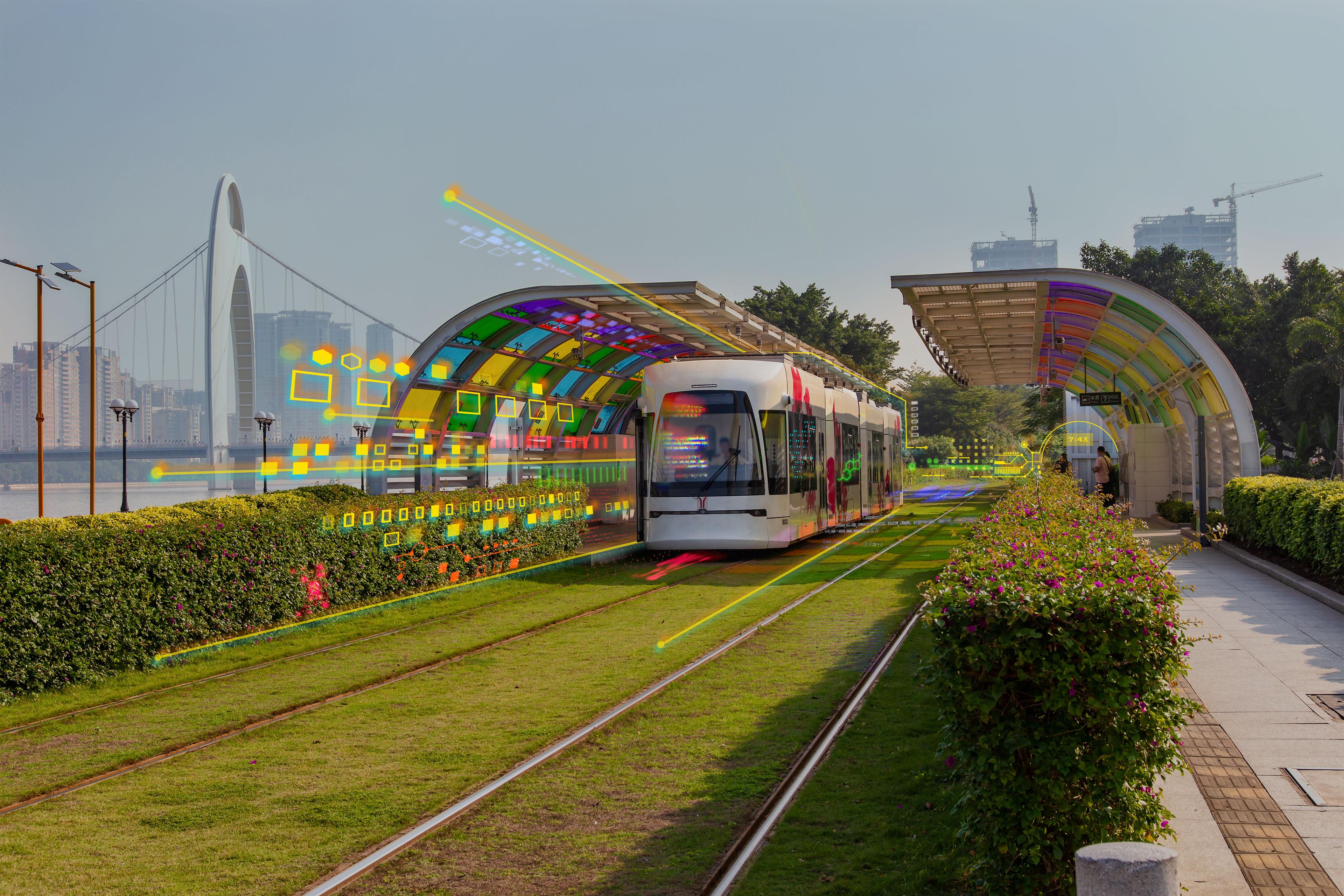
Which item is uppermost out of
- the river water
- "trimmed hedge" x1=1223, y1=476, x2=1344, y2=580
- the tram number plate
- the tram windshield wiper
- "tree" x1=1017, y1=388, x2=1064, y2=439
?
"tree" x1=1017, y1=388, x2=1064, y2=439

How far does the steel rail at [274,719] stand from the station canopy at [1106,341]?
9.97 meters

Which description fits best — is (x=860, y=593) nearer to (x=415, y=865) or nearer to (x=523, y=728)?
A: (x=523, y=728)

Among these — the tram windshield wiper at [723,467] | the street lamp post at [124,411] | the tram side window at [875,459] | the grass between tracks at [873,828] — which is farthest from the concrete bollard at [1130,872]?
the street lamp post at [124,411]

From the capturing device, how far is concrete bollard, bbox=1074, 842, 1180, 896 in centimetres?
323

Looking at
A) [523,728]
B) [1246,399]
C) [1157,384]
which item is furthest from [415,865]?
[1157,384]

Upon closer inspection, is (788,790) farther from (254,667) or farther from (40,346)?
(40,346)

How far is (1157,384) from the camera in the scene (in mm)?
25297

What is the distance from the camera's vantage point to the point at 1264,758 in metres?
6.23

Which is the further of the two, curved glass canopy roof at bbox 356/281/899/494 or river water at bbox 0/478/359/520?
river water at bbox 0/478/359/520

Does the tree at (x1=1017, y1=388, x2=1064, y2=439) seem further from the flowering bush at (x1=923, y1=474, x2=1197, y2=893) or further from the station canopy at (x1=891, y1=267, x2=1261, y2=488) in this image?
the flowering bush at (x1=923, y1=474, x2=1197, y2=893)

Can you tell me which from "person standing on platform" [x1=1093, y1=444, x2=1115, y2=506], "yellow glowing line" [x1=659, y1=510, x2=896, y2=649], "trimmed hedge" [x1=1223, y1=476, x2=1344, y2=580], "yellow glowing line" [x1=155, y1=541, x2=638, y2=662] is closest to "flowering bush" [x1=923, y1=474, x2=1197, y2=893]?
"yellow glowing line" [x1=659, y1=510, x2=896, y2=649]

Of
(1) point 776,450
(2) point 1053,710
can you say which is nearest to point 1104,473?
(1) point 776,450

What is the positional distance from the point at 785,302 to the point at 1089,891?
73.2m

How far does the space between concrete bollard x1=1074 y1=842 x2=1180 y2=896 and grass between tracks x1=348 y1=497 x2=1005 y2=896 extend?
1481mm
